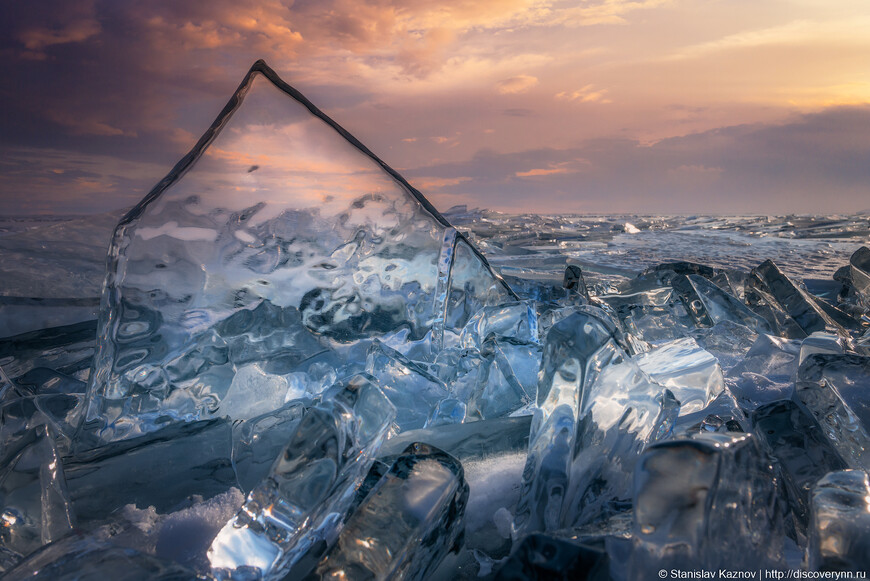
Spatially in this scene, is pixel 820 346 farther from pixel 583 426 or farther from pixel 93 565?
pixel 93 565

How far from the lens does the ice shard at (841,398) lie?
31.2 inches

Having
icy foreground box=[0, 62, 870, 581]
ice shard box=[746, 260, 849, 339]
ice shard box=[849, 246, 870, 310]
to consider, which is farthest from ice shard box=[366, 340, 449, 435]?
ice shard box=[849, 246, 870, 310]

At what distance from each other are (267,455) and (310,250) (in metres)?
0.55

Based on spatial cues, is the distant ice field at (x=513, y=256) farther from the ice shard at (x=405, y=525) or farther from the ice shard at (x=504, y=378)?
the ice shard at (x=405, y=525)

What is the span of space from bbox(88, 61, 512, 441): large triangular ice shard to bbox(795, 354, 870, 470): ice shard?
0.83 m

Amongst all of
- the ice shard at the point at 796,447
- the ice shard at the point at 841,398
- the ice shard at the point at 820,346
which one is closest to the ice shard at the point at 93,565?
the ice shard at the point at 796,447

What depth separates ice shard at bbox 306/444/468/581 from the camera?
54cm

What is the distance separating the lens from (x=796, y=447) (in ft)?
2.62

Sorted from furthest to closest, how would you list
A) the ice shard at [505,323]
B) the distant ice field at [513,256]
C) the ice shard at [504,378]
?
→ the distant ice field at [513,256]
the ice shard at [505,323]
the ice shard at [504,378]

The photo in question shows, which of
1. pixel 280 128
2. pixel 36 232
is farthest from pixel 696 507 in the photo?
pixel 36 232

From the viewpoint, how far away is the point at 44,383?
4.67 feet

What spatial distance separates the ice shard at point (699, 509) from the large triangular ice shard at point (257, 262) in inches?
37.1

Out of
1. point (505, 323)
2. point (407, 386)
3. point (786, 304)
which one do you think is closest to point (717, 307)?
point (786, 304)

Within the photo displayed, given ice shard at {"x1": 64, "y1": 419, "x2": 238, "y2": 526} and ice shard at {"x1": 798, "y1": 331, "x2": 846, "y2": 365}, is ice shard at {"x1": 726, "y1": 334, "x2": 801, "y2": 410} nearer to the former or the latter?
ice shard at {"x1": 798, "y1": 331, "x2": 846, "y2": 365}
